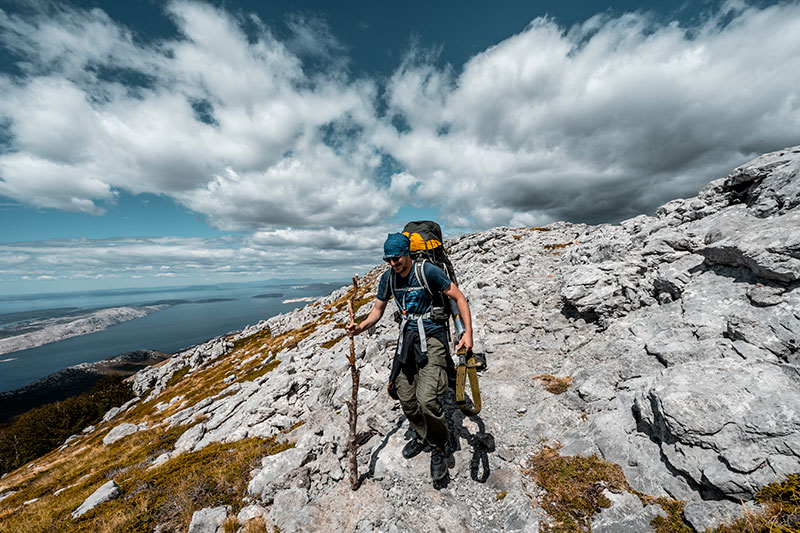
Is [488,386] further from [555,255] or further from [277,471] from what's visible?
[555,255]

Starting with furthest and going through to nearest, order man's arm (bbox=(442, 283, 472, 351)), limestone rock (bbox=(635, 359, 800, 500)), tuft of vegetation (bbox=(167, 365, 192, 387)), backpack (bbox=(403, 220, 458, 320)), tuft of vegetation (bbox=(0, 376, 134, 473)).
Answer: tuft of vegetation (bbox=(167, 365, 192, 387)), tuft of vegetation (bbox=(0, 376, 134, 473)), backpack (bbox=(403, 220, 458, 320)), man's arm (bbox=(442, 283, 472, 351)), limestone rock (bbox=(635, 359, 800, 500))

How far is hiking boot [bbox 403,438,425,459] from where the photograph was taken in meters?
7.20

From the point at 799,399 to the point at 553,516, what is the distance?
4.57 meters

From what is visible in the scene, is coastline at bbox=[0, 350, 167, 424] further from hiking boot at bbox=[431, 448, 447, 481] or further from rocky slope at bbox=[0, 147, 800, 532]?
hiking boot at bbox=[431, 448, 447, 481]

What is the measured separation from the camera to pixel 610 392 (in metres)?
7.88

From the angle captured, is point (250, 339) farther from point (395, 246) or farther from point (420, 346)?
point (395, 246)

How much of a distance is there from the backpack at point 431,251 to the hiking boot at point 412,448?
130 inches

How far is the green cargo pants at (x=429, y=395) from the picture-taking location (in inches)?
249

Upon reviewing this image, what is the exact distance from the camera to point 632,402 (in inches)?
280

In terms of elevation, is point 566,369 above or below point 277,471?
above

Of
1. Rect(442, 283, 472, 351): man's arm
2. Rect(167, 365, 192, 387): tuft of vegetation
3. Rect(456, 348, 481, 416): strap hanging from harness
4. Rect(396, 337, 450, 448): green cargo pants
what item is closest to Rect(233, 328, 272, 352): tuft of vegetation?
Rect(167, 365, 192, 387): tuft of vegetation

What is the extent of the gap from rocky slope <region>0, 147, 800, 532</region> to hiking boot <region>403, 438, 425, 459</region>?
204 mm

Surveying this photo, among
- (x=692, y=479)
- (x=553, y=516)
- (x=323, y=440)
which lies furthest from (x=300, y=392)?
(x=692, y=479)

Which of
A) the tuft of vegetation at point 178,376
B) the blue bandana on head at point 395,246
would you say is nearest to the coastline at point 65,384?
the tuft of vegetation at point 178,376
